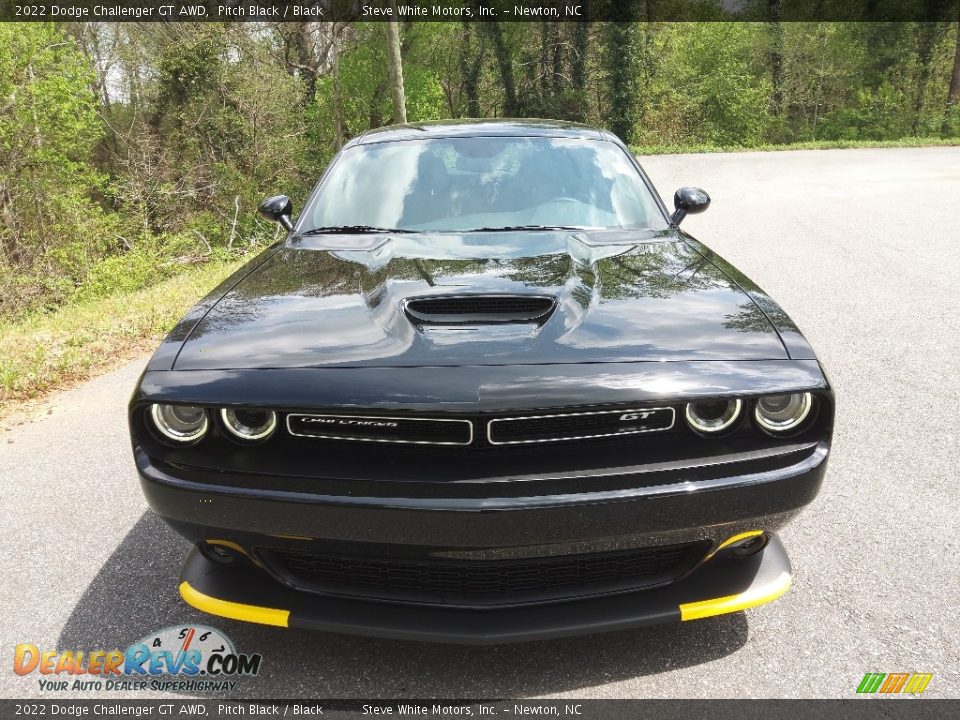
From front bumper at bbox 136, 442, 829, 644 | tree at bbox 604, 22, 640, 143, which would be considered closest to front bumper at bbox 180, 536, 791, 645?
front bumper at bbox 136, 442, 829, 644

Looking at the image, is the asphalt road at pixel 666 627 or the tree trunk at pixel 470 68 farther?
the tree trunk at pixel 470 68

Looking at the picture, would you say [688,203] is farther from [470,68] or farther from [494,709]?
[470,68]

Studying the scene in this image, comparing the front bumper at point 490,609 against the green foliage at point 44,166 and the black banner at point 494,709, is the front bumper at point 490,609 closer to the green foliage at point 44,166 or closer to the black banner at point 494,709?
the black banner at point 494,709

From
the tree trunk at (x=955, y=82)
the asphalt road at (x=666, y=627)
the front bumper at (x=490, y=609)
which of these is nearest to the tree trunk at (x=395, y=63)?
the asphalt road at (x=666, y=627)

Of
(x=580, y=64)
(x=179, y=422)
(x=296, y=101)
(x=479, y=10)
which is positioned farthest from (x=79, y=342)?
(x=479, y=10)

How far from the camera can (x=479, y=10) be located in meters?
34.6

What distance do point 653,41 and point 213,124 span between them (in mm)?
24513

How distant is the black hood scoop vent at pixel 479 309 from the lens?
2.14 meters

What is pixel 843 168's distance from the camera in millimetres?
18141

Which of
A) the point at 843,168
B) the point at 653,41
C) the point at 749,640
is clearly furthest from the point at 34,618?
the point at 653,41

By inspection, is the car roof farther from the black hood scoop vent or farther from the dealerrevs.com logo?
the dealerrevs.com logo

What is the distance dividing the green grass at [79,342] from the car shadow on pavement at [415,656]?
288 centimetres

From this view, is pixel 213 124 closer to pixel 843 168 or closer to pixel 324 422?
pixel 843 168

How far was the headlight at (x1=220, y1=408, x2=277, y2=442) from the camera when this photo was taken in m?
1.95
